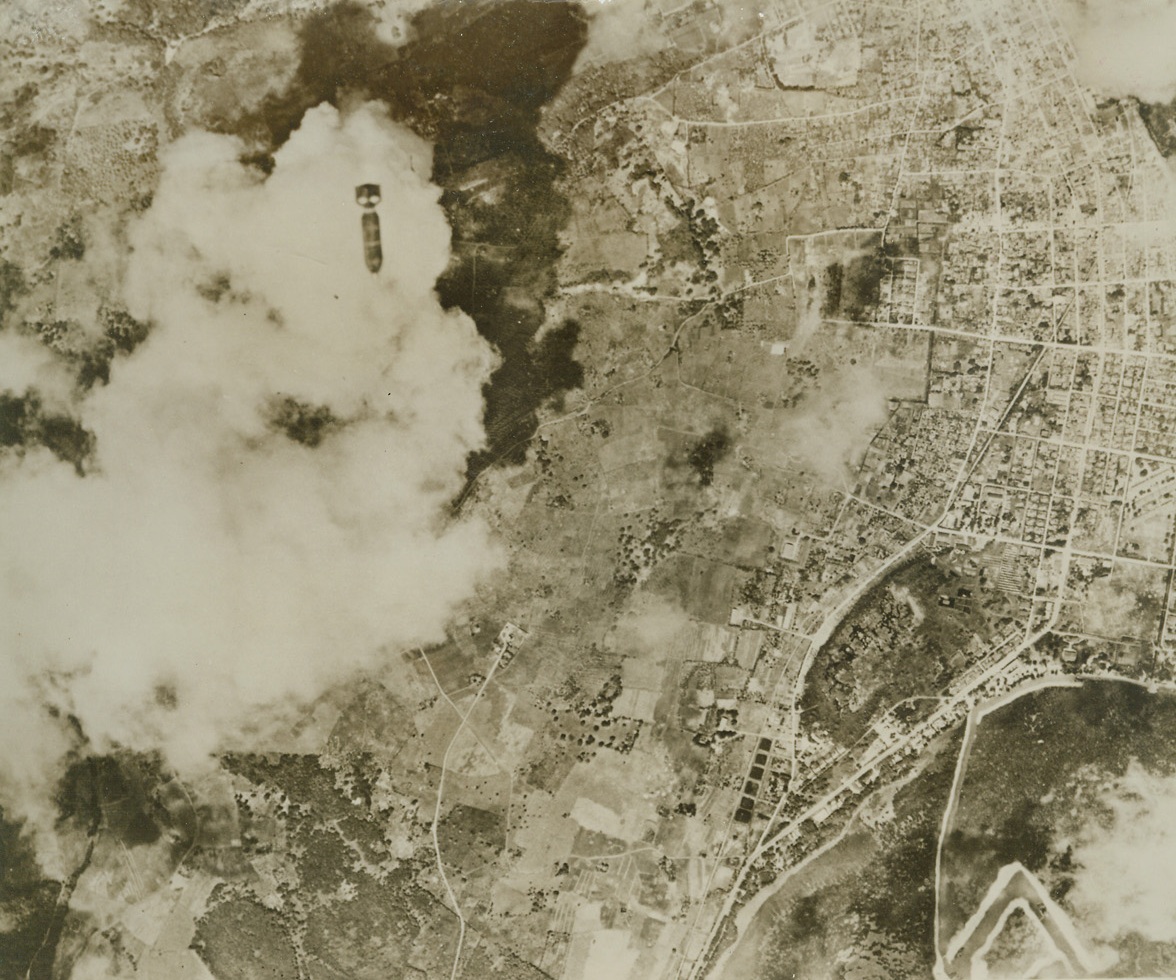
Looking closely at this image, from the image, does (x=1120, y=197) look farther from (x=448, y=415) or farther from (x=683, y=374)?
(x=448, y=415)

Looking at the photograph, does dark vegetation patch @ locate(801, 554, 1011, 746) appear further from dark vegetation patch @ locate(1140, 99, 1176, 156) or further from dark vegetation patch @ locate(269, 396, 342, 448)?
dark vegetation patch @ locate(269, 396, 342, 448)

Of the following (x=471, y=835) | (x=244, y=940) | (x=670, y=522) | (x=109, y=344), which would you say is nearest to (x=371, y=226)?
(x=109, y=344)

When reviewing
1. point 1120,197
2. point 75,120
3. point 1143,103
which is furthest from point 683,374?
point 75,120

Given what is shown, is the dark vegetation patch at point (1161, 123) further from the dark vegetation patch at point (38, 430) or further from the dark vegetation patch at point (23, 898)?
the dark vegetation patch at point (23, 898)

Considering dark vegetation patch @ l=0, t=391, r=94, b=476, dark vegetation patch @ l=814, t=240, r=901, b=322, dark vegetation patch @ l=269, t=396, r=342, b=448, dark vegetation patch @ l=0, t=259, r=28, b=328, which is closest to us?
dark vegetation patch @ l=269, t=396, r=342, b=448

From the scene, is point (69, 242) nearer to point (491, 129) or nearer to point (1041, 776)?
point (491, 129)

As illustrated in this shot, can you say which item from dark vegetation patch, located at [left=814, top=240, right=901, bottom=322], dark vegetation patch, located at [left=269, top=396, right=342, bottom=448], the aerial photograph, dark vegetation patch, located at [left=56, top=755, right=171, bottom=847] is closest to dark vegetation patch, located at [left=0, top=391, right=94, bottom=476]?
the aerial photograph
